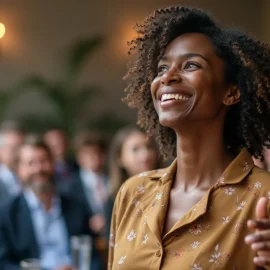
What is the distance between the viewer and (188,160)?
2.42m

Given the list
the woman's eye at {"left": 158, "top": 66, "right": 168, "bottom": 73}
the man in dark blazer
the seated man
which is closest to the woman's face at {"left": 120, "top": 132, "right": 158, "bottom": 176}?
the seated man

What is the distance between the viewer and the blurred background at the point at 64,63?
10609 mm

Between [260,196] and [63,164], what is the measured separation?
5.70 metres

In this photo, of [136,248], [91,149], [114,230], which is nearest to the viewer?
[136,248]

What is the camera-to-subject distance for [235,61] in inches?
94.7

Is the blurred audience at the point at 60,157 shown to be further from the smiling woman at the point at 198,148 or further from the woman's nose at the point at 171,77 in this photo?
the woman's nose at the point at 171,77

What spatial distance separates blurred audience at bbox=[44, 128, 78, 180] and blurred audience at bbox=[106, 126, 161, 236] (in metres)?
2.35

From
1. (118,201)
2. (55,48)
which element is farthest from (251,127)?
(55,48)

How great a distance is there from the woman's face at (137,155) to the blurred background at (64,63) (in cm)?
564

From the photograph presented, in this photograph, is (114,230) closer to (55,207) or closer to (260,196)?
(260,196)

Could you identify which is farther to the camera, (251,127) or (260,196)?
(251,127)

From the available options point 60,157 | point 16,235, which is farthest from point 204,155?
point 60,157

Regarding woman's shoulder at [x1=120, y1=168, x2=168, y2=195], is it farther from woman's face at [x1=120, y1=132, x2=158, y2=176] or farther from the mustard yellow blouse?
woman's face at [x1=120, y1=132, x2=158, y2=176]

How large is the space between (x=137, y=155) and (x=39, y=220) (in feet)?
2.46
